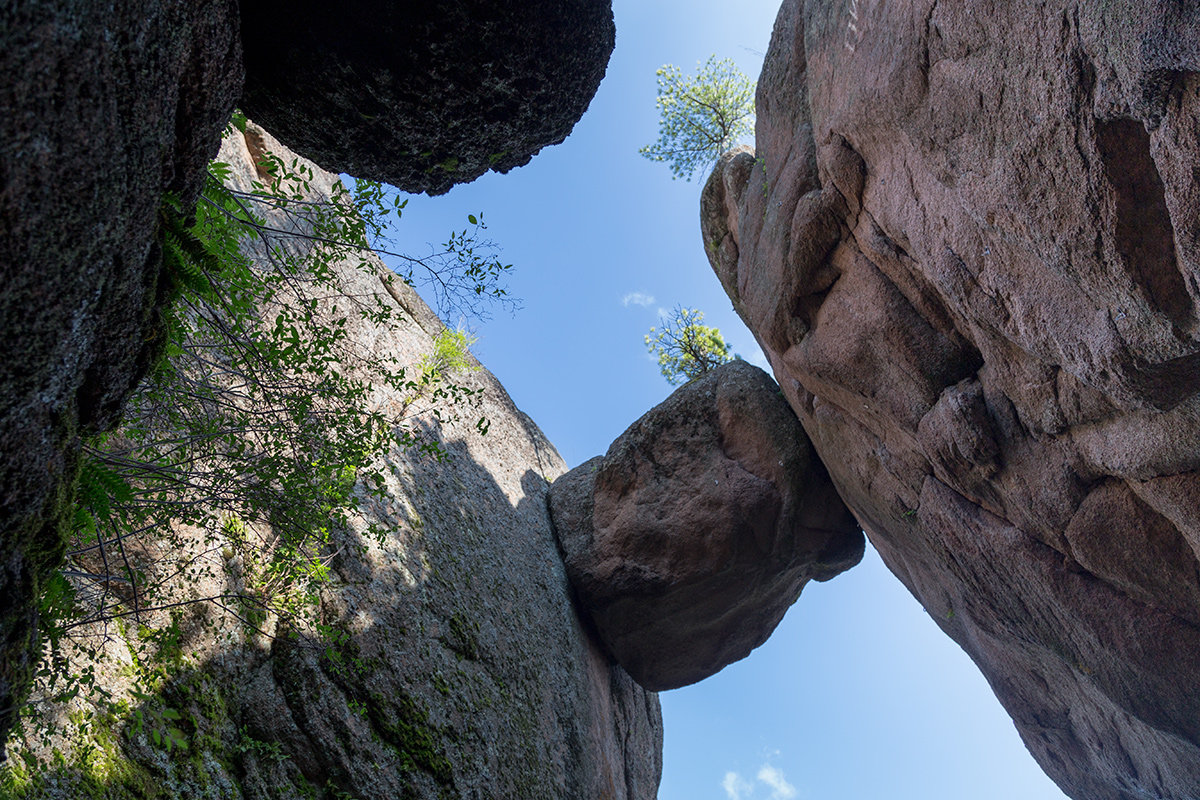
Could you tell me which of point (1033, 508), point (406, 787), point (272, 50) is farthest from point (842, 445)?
point (272, 50)

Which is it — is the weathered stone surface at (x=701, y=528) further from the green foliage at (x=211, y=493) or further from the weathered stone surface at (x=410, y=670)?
the green foliage at (x=211, y=493)

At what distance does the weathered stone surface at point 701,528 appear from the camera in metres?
12.0

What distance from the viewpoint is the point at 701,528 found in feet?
39.3

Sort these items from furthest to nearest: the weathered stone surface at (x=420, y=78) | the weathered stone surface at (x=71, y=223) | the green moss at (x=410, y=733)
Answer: the green moss at (x=410, y=733)
the weathered stone surface at (x=420, y=78)
the weathered stone surface at (x=71, y=223)

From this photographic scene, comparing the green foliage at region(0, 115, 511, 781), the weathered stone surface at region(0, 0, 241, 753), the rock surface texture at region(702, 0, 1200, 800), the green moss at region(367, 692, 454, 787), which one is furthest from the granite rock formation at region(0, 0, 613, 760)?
the green moss at region(367, 692, 454, 787)

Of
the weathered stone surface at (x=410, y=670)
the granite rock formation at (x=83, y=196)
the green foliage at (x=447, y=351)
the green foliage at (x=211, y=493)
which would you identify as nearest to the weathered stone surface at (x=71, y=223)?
the granite rock formation at (x=83, y=196)

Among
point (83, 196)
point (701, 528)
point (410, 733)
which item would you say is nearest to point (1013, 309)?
point (83, 196)

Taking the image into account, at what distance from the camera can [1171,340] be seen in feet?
15.0

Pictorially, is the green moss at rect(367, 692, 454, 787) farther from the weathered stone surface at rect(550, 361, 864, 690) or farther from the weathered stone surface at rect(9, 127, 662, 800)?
the weathered stone surface at rect(550, 361, 864, 690)

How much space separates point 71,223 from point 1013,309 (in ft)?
21.1

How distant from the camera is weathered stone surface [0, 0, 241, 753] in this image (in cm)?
203

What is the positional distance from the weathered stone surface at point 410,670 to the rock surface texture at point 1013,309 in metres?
5.61

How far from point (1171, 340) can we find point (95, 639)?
8.09 metres

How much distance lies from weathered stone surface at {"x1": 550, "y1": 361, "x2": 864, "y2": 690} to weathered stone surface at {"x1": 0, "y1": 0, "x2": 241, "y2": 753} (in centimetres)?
1019
